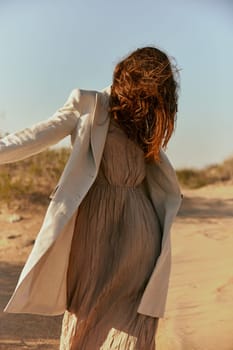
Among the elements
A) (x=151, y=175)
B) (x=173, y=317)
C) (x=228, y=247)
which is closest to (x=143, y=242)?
(x=151, y=175)

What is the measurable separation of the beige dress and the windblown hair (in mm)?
89

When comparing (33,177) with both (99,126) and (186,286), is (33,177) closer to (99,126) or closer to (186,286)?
(186,286)

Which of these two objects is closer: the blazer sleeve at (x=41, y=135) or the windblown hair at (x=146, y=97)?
the blazer sleeve at (x=41, y=135)

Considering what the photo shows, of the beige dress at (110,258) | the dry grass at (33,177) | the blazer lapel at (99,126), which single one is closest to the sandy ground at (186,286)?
the dry grass at (33,177)

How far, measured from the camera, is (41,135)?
3840 mm

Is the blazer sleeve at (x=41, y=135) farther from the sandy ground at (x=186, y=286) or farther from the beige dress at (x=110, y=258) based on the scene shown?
the sandy ground at (x=186, y=286)

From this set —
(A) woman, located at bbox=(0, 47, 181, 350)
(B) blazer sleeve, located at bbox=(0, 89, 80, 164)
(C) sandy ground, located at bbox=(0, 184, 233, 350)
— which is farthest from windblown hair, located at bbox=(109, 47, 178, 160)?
(C) sandy ground, located at bbox=(0, 184, 233, 350)

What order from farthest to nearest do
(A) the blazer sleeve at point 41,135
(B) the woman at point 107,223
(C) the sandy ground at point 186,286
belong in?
(C) the sandy ground at point 186,286
(B) the woman at point 107,223
(A) the blazer sleeve at point 41,135

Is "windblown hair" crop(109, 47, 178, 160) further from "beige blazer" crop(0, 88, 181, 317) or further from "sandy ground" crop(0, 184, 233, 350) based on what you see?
"sandy ground" crop(0, 184, 233, 350)

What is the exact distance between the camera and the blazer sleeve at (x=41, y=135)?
3.80 metres

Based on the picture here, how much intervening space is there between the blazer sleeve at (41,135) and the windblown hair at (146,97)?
0.21m

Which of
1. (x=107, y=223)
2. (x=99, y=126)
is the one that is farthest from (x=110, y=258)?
(x=99, y=126)

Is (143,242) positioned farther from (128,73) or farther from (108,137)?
(128,73)

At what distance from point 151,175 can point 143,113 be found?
46cm
